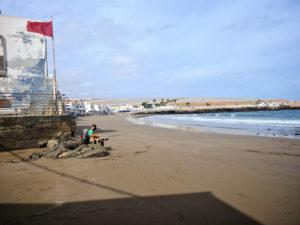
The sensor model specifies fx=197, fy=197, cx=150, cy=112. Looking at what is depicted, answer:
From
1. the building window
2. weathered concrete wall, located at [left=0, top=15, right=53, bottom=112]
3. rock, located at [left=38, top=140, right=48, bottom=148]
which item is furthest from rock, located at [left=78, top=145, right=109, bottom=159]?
the building window

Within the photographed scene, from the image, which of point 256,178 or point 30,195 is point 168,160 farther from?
point 30,195

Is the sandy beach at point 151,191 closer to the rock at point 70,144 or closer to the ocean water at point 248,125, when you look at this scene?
the rock at point 70,144

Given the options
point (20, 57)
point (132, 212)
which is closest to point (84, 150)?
point (132, 212)

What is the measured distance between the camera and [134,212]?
133 inches

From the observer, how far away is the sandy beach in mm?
3250

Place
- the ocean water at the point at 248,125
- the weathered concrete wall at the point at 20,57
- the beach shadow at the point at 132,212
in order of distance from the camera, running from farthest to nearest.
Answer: the ocean water at the point at 248,125 < the weathered concrete wall at the point at 20,57 < the beach shadow at the point at 132,212

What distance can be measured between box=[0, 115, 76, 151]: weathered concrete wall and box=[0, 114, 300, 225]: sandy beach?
8.25 ft

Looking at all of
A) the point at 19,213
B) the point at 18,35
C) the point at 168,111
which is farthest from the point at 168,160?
the point at 168,111

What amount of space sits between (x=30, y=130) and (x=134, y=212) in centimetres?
854

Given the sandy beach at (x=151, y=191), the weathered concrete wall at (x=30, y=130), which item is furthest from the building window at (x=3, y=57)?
the sandy beach at (x=151, y=191)

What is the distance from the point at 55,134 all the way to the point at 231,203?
9407mm

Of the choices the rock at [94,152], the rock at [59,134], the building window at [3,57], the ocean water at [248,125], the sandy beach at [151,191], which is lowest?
the ocean water at [248,125]

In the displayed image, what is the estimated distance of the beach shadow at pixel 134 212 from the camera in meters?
3.12

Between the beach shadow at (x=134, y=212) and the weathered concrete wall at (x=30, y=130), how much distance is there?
21.9 feet
